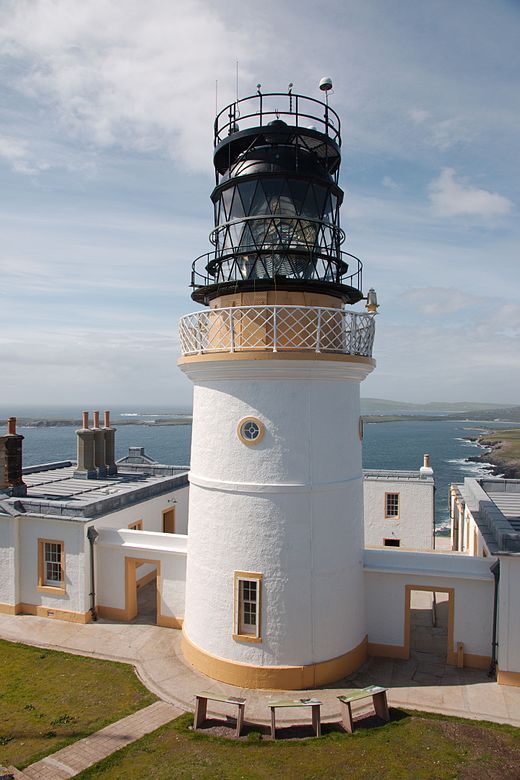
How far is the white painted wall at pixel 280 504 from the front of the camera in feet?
38.8

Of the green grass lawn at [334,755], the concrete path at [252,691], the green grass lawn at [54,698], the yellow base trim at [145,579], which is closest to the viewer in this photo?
the green grass lawn at [334,755]

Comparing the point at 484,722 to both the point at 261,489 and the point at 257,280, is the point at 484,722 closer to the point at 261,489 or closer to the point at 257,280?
the point at 261,489

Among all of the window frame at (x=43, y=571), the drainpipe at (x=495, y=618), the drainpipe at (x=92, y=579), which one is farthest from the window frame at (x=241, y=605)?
the window frame at (x=43, y=571)

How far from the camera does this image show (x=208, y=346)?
481 inches

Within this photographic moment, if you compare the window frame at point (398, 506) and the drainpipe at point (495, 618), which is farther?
the window frame at point (398, 506)

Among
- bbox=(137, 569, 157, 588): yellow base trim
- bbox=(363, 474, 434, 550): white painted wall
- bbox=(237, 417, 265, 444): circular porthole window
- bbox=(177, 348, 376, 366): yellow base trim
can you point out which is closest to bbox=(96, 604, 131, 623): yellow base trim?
bbox=(137, 569, 157, 588): yellow base trim

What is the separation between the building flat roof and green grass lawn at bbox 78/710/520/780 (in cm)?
739

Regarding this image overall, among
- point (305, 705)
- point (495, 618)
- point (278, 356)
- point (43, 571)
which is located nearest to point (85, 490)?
point (43, 571)

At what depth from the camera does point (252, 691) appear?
464 inches

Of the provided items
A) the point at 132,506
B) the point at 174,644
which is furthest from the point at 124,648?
the point at 132,506

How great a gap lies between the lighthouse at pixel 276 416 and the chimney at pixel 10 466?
8470 mm

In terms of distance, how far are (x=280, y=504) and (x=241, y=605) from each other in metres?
2.63

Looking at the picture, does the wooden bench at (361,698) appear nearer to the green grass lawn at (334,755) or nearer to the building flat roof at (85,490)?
the green grass lawn at (334,755)

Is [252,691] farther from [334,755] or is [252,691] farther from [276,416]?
[276,416]
